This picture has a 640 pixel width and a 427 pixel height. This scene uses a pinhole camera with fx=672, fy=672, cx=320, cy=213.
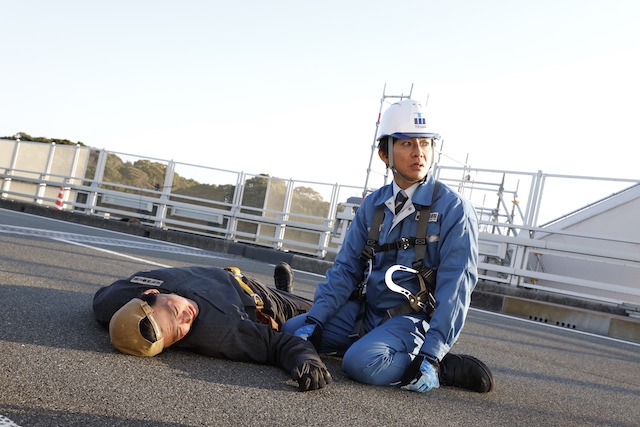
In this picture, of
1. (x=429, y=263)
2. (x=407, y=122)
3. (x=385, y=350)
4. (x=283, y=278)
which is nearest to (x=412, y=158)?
(x=407, y=122)

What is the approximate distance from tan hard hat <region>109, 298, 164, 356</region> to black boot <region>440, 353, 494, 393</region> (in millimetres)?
1411

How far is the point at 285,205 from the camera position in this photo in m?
15.1

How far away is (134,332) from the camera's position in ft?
9.71

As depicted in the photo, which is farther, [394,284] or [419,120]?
[419,120]

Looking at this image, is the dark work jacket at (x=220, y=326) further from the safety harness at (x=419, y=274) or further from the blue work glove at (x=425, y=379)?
the safety harness at (x=419, y=274)

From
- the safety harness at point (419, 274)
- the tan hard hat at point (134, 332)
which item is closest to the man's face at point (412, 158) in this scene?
the safety harness at point (419, 274)

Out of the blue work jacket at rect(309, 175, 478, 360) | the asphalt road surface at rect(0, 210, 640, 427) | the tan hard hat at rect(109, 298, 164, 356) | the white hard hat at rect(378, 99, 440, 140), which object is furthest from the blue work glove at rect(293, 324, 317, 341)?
the white hard hat at rect(378, 99, 440, 140)

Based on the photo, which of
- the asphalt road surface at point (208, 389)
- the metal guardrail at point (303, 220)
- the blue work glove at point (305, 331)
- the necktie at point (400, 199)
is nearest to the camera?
the asphalt road surface at point (208, 389)

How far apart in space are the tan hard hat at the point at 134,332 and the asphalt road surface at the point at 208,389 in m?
0.06

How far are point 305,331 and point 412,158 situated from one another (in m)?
1.11

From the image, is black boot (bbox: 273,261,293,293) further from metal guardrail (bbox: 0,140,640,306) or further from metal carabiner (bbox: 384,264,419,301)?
metal guardrail (bbox: 0,140,640,306)

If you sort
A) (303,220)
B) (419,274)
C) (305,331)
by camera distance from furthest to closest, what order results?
(303,220) < (305,331) < (419,274)

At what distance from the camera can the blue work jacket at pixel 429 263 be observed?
10.7ft

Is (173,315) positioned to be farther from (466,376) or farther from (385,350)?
(466,376)
